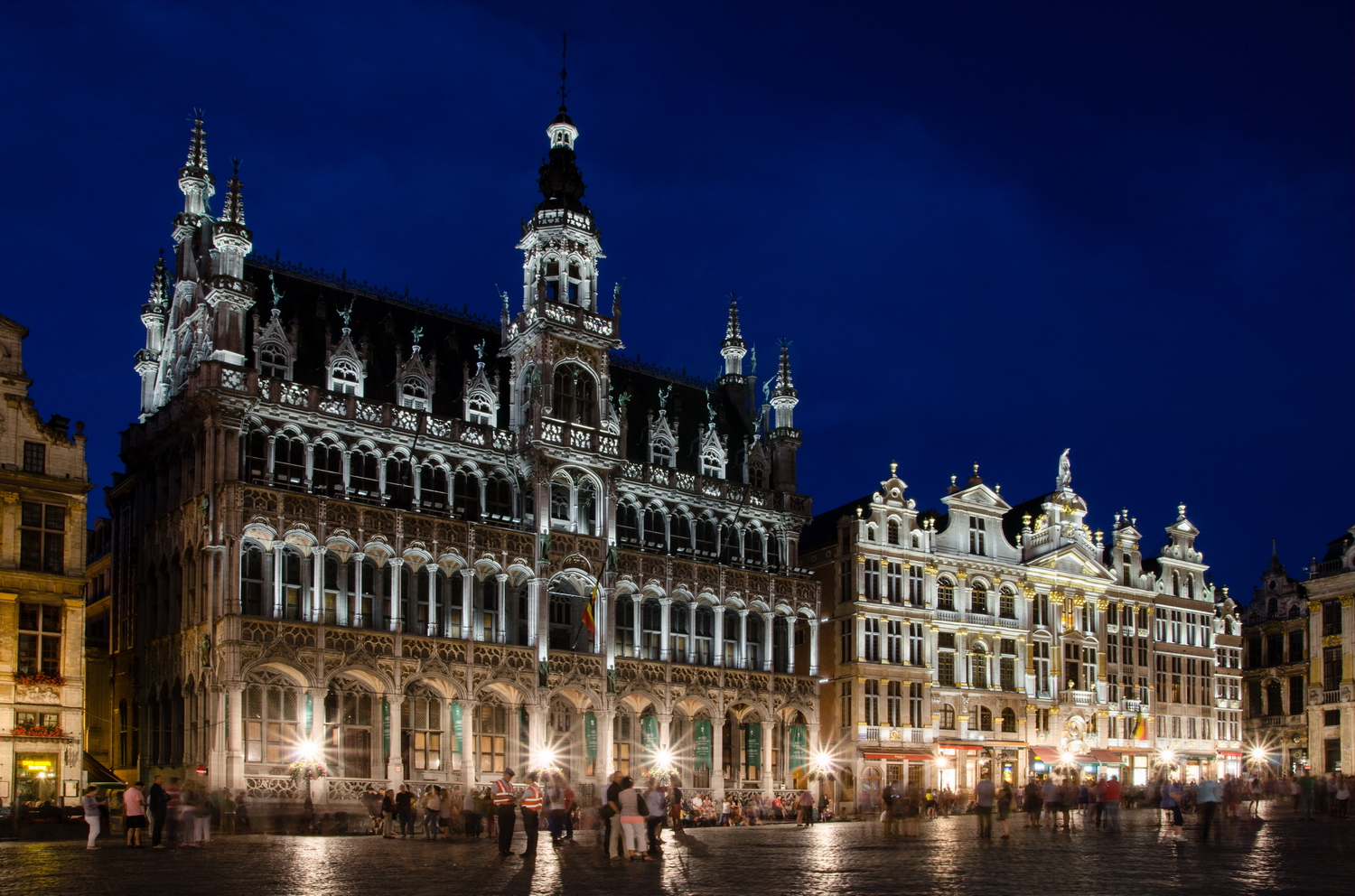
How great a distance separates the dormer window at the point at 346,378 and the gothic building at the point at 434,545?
0.30ft

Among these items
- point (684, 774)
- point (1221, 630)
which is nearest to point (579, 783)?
point (684, 774)

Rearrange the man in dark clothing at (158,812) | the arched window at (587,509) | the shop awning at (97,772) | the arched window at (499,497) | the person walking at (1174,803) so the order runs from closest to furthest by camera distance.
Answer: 1. the man in dark clothing at (158,812)
2. the person walking at (1174,803)
3. the shop awning at (97,772)
4. the arched window at (499,497)
5. the arched window at (587,509)

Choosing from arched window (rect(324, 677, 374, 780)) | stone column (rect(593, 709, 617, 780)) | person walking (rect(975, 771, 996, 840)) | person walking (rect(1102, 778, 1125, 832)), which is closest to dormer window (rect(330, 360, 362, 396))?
arched window (rect(324, 677, 374, 780))

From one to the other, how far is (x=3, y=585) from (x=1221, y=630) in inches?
2972

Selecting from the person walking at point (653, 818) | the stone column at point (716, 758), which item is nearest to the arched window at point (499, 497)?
the stone column at point (716, 758)

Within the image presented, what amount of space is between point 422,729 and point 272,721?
258 inches

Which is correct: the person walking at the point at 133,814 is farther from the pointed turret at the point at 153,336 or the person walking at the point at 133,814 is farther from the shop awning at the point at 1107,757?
the shop awning at the point at 1107,757

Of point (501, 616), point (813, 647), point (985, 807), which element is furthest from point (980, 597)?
point (985, 807)

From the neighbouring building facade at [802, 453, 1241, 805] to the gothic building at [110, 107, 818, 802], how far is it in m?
5.06

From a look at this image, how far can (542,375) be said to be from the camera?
63969 millimetres

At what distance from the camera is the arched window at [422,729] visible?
57.4m

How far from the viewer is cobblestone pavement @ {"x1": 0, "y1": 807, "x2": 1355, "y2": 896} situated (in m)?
24.3

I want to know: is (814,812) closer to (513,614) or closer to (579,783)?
(579,783)

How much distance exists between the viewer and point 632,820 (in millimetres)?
30672
